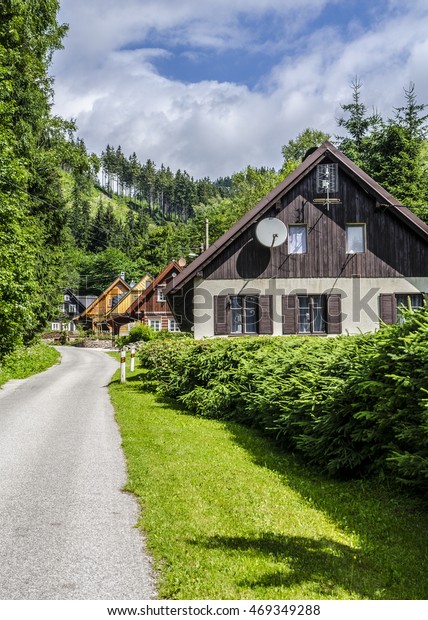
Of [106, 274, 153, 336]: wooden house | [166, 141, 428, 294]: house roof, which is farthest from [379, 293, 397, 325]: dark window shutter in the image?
[106, 274, 153, 336]: wooden house

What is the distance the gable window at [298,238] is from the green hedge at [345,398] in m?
9.54

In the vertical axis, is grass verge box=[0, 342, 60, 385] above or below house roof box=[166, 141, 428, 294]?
below

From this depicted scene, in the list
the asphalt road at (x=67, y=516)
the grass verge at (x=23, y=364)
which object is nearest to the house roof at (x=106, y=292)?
the grass verge at (x=23, y=364)

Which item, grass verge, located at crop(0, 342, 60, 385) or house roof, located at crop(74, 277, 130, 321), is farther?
house roof, located at crop(74, 277, 130, 321)

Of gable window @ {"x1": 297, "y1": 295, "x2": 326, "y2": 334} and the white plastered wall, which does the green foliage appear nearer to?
the white plastered wall

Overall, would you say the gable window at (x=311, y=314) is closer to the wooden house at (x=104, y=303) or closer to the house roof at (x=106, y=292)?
the wooden house at (x=104, y=303)

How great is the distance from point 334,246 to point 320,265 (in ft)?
3.13

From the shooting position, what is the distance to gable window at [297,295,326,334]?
20.7m

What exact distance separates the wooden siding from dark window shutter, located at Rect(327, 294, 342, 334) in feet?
3.18

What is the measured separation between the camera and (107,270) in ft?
347

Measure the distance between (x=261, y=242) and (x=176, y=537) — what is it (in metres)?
16.0

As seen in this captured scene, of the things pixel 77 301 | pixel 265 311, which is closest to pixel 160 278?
pixel 265 311

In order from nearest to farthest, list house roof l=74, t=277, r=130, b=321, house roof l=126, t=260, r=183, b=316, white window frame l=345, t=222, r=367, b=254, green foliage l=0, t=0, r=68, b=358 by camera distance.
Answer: green foliage l=0, t=0, r=68, b=358
white window frame l=345, t=222, r=367, b=254
house roof l=126, t=260, r=183, b=316
house roof l=74, t=277, r=130, b=321
